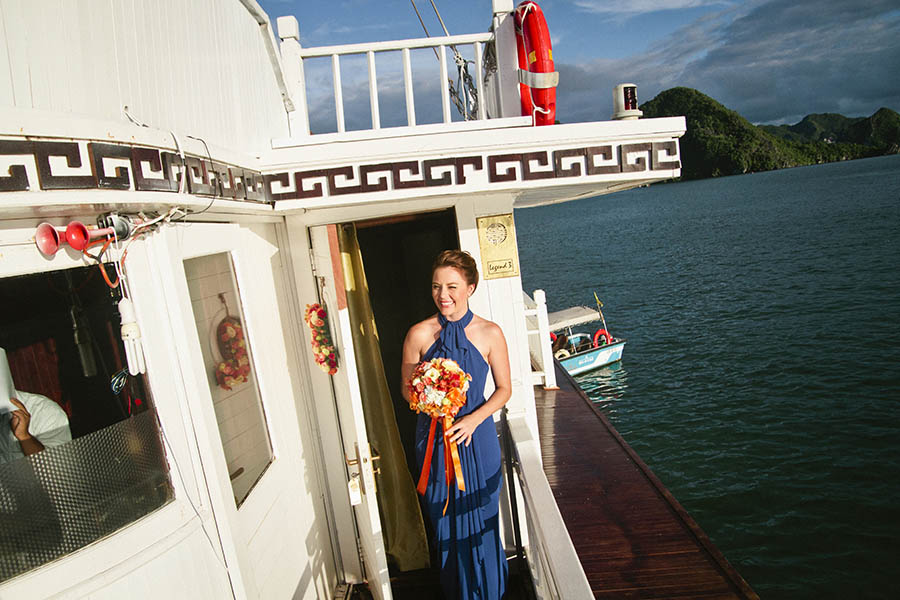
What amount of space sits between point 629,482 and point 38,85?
545cm

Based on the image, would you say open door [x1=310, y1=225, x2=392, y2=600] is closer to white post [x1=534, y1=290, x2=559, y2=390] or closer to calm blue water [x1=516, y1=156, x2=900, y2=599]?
white post [x1=534, y1=290, x2=559, y2=390]

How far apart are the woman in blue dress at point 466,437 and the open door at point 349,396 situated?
13.0 inches

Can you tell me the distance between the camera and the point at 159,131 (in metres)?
1.98

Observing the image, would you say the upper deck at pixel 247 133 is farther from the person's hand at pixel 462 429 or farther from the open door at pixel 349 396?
the person's hand at pixel 462 429

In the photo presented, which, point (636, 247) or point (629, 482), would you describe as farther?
point (636, 247)

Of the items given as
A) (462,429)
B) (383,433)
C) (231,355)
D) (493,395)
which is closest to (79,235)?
(231,355)

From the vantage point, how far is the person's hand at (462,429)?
10.5 feet

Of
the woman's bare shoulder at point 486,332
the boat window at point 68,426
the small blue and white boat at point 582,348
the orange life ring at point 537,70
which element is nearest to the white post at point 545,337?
the woman's bare shoulder at point 486,332

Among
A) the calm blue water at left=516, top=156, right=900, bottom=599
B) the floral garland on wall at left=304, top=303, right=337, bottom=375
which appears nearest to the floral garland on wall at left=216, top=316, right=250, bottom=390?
the floral garland on wall at left=304, top=303, right=337, bottom=375

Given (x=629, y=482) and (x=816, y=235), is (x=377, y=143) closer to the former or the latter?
(x=629, y=482)

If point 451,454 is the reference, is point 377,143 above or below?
above

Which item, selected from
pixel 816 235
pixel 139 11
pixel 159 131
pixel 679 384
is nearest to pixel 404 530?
pixel 159 131

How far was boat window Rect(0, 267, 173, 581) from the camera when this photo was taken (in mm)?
1789

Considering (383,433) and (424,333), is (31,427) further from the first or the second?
(383,433)
